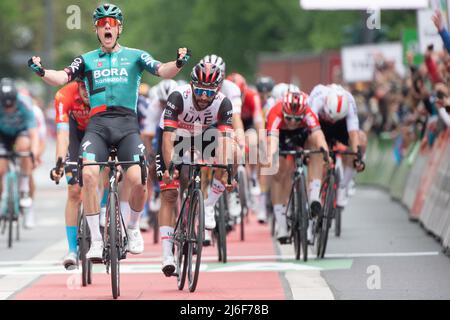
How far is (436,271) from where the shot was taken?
42.8 ft

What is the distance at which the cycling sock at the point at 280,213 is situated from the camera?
15.4 metres

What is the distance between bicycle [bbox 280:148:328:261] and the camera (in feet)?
47.9

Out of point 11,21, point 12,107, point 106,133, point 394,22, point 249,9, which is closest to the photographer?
point 106,133

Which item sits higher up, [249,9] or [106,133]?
Result: [249,9]

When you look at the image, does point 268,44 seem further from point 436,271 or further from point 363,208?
point 436,271

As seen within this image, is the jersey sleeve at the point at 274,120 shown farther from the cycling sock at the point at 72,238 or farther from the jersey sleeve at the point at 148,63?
the jersey sleeve at the point at 148,63

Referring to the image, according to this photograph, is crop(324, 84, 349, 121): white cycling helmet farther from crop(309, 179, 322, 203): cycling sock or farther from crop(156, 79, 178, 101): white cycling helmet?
crop(156, 79, 178, 101): white cycling helmet

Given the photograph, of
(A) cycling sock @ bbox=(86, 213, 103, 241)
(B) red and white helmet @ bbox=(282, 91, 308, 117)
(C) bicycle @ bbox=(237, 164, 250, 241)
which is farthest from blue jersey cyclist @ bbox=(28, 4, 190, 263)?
(C) bicycle @ bbox=(237, 164, 250, 241)

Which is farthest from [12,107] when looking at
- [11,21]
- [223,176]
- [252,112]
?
[11,21]

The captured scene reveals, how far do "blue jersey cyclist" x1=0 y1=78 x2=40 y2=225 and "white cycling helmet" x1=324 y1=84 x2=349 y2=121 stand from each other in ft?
13.0

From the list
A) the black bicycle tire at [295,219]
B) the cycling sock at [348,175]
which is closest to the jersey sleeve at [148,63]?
the black bicycle tire at [295,219]

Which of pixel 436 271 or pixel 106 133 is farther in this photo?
pixel 436 271

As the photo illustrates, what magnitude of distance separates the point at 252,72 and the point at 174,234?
53868 millimetres

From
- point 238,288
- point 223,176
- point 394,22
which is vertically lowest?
point 238,288
